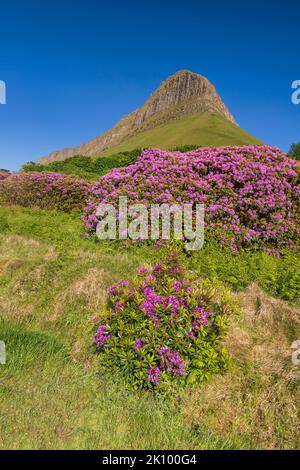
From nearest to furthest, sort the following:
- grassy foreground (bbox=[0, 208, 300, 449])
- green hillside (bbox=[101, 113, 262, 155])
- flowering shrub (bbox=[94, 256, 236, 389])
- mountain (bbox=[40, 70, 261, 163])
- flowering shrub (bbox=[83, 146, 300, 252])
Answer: grassy foreground (bbox=[0, 208, 300, 449]) < flowering shrub (bbox=[94, 256, 236, 389]) < flowering shrub (bbox=[83, 146, 300, 252]) < green hillside (bbox=[101, 113, 262, 155]) < mountain (bbox=[40, 70, 261, 163])

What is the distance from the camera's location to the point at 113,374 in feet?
12.1

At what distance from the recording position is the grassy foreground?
116 inches

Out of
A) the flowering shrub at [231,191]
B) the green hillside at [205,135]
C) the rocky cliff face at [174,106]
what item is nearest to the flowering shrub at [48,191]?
the flowering shrub at [231,191]

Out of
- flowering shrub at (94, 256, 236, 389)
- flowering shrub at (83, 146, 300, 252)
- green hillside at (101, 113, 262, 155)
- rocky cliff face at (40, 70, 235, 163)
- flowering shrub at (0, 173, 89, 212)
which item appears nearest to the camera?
flowering shrub at (94, 256, 236, 389)

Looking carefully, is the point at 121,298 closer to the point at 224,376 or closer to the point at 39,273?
the point at 224,376

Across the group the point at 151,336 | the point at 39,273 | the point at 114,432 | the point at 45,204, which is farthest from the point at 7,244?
the point at 114,432

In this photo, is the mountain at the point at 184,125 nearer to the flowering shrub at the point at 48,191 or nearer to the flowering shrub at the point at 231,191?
the flowering shrub at the point at 48,191

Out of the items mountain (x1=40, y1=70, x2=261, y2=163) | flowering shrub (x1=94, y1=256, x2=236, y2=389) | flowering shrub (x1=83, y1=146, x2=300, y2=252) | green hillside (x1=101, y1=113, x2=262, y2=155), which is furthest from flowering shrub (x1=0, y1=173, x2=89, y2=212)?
mountain (x1=40, y1=70, x2=261, y2=163)

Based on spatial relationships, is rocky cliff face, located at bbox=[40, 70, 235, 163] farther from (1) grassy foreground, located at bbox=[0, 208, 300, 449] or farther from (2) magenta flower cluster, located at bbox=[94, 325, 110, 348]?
(2) magenta flower cluster, located at bbox=[94, 325, 110, 348]

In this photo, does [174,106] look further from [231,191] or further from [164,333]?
[164,333]

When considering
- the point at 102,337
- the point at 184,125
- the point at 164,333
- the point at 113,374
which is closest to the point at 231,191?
the point at 164,333

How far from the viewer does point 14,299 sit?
543 cm

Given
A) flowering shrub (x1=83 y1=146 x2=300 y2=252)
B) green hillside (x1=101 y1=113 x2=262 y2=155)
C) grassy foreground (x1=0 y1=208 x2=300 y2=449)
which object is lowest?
grassy foreground (x1=0 y1=208 x2=300 y2=449)

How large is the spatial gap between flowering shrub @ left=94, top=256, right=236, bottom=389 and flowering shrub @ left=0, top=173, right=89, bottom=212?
8.20 m
